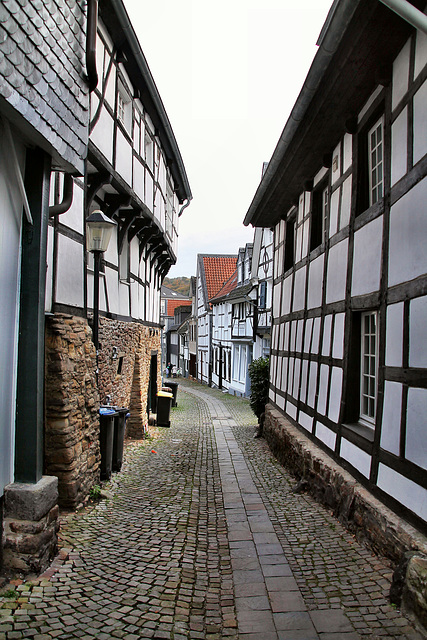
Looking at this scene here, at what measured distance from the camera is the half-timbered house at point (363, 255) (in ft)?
13.1

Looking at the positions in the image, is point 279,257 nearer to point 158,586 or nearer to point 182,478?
point 182,478

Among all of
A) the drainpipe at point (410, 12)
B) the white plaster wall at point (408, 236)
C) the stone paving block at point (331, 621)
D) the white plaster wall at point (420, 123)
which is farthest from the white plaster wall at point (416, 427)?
the drainpipe at point (410, 12)

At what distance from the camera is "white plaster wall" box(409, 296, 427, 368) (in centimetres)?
377

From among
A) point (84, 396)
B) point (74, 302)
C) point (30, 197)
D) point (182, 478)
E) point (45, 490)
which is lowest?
point (182, 478)

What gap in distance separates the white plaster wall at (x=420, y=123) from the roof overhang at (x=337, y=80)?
27.1 inches

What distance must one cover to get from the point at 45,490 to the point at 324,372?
4.21m

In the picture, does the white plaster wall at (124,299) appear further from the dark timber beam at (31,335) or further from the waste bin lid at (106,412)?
the dark timber beam at (31,335)

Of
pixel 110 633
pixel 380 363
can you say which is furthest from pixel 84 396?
pixel 380 363

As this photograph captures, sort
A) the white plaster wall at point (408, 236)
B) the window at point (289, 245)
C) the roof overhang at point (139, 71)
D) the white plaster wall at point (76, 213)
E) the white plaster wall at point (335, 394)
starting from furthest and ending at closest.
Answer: the window at point (289, 245) < the roof overhang at point (139, 71) < the white plaster wall at point (335, 394) < the white plaster wall at point (76, 213) < the white plaster wall at point (408, 236)

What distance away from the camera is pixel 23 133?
3936 millimetres

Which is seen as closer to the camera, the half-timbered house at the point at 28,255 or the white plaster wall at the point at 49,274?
the half-timbered house at the point at 28,255

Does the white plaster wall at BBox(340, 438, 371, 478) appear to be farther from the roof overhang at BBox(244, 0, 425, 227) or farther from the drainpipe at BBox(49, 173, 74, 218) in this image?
the drainpipe at BBox(49, 173, 74, 218)

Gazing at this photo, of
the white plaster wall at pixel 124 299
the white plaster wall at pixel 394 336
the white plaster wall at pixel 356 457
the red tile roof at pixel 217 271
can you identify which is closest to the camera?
the white plaster wall at pixel 394 336

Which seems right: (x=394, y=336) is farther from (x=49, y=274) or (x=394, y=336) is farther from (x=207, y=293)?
(x=207, y=293)
